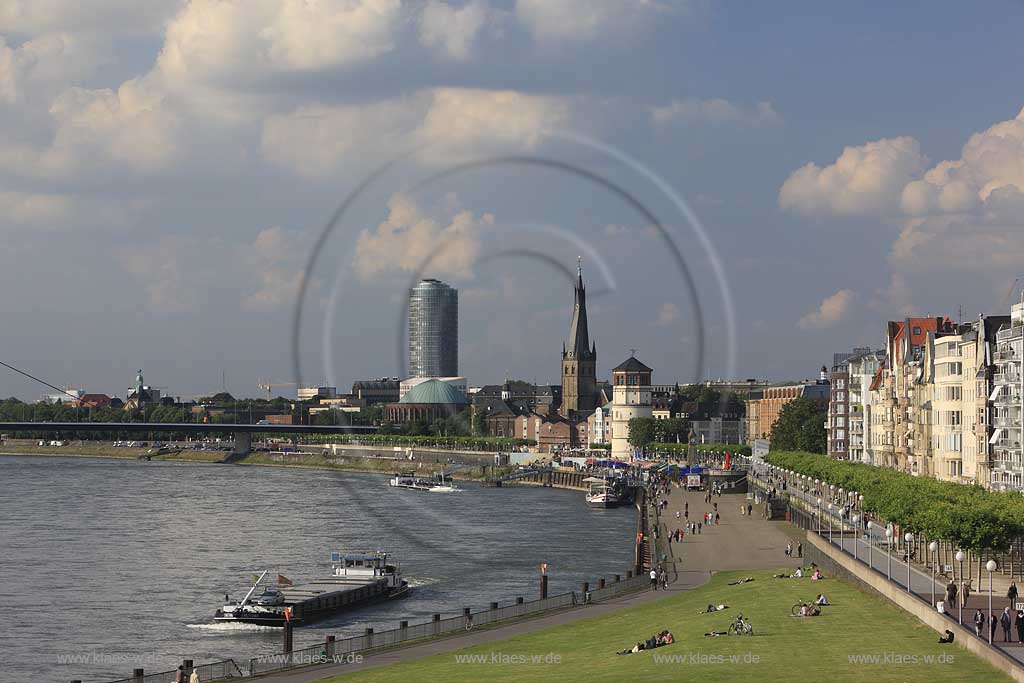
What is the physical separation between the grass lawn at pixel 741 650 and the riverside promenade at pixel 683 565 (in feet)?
3.40

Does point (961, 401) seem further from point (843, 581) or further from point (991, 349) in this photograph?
point (843, 581)

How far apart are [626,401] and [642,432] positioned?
8.04m

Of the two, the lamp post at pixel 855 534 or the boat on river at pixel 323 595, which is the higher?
the lamp post at pixel 855 534

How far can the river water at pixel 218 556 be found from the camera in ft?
157

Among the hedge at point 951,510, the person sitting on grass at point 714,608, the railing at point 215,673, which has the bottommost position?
the railing at point 215,673

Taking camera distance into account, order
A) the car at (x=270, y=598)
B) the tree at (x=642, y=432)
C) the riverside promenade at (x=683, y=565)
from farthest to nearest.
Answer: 1. the tree at (x=642, y=432)
2. the car at (x=270, y=598)
3. the riverside promenade at (x=683, y=565)

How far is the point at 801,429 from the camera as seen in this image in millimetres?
146250

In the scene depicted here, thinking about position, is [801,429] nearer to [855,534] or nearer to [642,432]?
[642,432]

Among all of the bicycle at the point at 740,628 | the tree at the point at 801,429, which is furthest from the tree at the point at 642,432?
the bicycle at the point at 740,628

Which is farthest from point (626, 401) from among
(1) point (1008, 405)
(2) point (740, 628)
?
(2) point (740, 628)

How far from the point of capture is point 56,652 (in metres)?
45.7

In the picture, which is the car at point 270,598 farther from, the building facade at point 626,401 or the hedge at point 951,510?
the building facade at point 626,401

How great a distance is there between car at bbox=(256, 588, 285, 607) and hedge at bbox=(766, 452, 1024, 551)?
73.5ft

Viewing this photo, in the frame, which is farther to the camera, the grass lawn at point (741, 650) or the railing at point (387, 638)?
the railing at point (387, 638)
